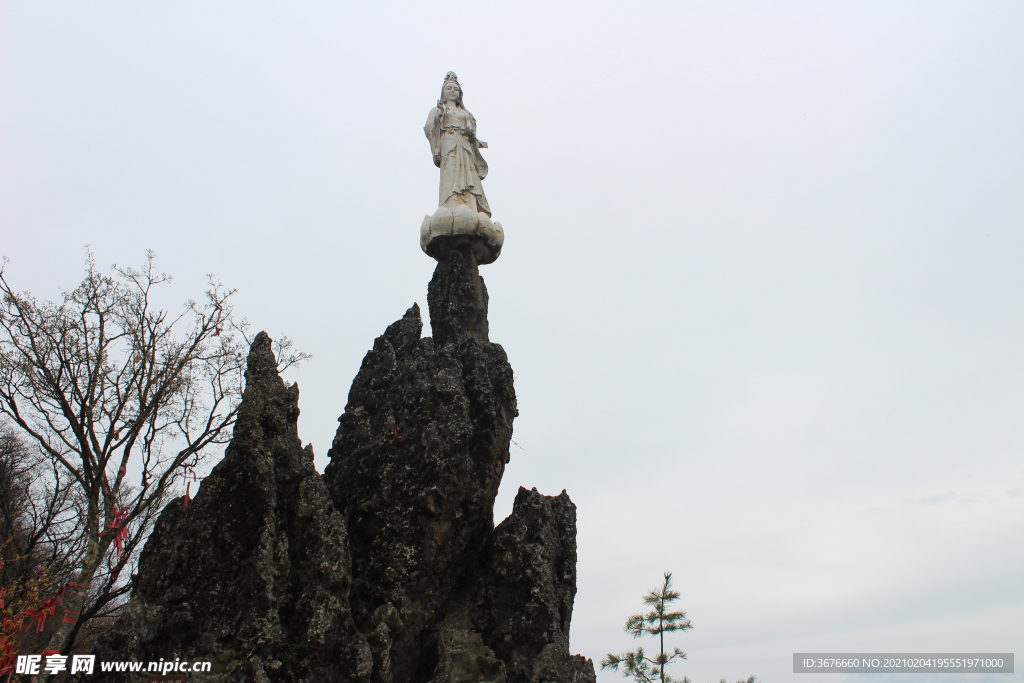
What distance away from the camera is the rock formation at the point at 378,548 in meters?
6.71

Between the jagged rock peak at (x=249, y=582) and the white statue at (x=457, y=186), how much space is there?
171 inches

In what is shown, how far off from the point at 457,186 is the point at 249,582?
21.9 feet

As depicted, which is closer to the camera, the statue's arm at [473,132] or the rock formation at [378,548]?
the rock formation at [378,548]

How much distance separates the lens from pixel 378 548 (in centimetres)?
806

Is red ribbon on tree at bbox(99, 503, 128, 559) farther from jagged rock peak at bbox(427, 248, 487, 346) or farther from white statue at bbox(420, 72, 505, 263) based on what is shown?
white statue at bbox(420, 72, 505, 263)

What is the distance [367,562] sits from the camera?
803 centimetres

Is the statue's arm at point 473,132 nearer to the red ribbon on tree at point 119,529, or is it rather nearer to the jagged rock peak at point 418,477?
the jagged rock peak at point 418,477

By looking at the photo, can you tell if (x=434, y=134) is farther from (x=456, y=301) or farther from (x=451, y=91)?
(x=456, y=301)

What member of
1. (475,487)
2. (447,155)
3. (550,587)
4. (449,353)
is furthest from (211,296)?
(550,587)

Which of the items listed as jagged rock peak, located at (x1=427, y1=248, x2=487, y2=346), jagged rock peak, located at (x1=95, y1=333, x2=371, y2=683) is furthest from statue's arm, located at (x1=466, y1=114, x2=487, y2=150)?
jagged rock peak, located at (x1=95, y1=333, x2=371, y2=683)

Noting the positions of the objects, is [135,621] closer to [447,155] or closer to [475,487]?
[475,487]

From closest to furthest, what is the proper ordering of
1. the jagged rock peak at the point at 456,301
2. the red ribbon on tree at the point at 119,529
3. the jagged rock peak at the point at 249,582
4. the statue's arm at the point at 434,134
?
the jagged rock peak at the point at 249,582 → the jagged rock peak at the point at 456,301 → the statue's arm at the point at 434,134 → the red ribbon on tree at the point at 119,529
